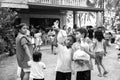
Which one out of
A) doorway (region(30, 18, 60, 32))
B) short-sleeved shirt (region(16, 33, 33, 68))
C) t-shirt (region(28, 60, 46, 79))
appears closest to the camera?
t-shirt (region(28, 60, 46, 79))

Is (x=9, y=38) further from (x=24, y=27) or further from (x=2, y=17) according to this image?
(x=24, y=27)

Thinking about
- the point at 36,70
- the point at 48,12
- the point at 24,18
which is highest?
the point at 48,12

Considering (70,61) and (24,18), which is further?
(24,18)

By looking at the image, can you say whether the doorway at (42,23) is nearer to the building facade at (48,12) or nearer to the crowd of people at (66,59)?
the building facade at (48,12)

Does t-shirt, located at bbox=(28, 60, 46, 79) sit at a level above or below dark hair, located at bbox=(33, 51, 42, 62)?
below

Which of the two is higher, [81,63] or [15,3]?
[15,3]

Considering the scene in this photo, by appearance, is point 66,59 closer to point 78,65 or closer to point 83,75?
point 78,65

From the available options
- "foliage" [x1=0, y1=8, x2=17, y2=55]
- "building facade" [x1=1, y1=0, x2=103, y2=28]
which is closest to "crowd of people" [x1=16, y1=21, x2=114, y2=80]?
"foliage" [x1=0, y1=8, x2=17, y2=55]

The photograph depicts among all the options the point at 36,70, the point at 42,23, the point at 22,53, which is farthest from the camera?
the point at 42,23

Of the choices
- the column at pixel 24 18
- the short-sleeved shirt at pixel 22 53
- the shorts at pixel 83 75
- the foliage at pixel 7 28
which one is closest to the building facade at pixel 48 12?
the column at pixel 24 18

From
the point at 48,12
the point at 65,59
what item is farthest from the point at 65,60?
the point at 48,12

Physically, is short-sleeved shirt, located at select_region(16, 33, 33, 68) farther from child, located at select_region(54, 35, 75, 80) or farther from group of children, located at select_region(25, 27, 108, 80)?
child, located at select_region(54, 35, 75, 80)

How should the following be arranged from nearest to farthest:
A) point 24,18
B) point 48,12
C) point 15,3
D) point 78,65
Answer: point 78,65 → point 15,3 → point 24,18 → point 48,12

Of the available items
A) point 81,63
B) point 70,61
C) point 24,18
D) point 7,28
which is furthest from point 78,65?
point 24,18
